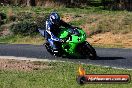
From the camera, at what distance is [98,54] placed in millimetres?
20797

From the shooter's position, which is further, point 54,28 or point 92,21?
point 92,21

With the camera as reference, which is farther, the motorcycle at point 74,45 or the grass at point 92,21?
the grass at point 92,21

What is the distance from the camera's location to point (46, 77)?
14.6m

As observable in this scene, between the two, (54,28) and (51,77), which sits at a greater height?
(54,28)

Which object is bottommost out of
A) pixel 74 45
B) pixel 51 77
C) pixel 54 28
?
pixel 74 45

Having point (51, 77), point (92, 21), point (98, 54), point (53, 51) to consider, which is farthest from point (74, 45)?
point (92, 21)

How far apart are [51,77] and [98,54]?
6.49 meters

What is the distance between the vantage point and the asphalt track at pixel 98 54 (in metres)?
18.5

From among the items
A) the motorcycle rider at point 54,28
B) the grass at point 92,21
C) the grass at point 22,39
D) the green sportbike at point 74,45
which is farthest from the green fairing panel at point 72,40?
the grass at point 92,21

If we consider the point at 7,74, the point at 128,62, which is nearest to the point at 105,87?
the point at 7,74

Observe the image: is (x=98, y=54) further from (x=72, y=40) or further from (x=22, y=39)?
Result: (x=22, y=39)

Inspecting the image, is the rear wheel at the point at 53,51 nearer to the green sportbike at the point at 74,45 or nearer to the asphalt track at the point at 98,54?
the green sportbike at the point at 74,45

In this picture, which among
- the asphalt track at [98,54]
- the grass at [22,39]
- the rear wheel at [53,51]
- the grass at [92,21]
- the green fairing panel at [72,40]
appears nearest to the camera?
the asphalt track at [98,54]

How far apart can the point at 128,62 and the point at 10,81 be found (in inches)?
240
